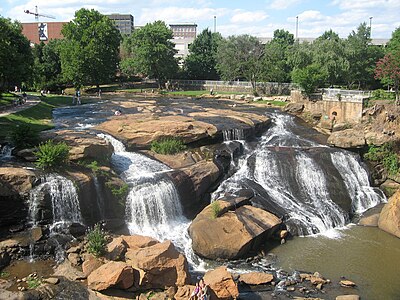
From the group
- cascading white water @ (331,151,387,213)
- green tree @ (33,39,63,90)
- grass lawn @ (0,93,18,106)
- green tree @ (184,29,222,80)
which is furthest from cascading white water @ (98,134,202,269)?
green tree @ (184,29,222,80)

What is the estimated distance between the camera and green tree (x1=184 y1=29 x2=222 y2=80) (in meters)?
72.9

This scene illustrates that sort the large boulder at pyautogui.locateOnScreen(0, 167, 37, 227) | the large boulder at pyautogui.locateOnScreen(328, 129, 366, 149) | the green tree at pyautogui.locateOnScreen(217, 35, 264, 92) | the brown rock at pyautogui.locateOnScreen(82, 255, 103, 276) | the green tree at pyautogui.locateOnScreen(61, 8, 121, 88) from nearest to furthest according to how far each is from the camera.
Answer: the brown rock at pyautogui.locateOnScreen(82, 255, 103, 276), the large boulder at pyautogui.locateOnScreen(0, 167, 37, 227), the large boulder at pyautogui.locateOnScreen(328, 129, 366, 149), the green tree at pyautogui.locateOnScreen(61, 8, 121, 88), the green tree at pyautogui.locateOnScreen(217, 35, 264, 92)

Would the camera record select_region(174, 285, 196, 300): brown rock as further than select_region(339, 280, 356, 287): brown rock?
No

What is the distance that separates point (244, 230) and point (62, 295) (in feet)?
28.1

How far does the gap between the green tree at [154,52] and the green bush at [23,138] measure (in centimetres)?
4318

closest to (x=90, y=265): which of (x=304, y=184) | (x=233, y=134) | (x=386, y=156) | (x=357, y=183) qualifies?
(x=304, y=184)

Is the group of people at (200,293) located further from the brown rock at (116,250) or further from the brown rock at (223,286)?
the brown rock at (116,250)

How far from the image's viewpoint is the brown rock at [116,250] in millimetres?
15828

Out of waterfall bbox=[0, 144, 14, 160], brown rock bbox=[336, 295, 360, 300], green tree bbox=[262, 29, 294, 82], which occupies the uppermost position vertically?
green tree bbox=[262, 29, 294, 82]

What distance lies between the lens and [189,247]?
19.3m

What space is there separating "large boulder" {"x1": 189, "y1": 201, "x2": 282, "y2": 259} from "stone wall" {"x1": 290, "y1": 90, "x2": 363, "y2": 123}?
20966 mm

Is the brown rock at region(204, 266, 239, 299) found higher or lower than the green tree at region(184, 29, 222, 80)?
lower

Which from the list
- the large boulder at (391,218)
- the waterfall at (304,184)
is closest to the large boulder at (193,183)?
the waterfall at (304,184)

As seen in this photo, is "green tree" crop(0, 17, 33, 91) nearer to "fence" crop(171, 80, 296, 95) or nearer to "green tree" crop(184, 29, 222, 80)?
"fence" crop(171, 80, 296, 95)
